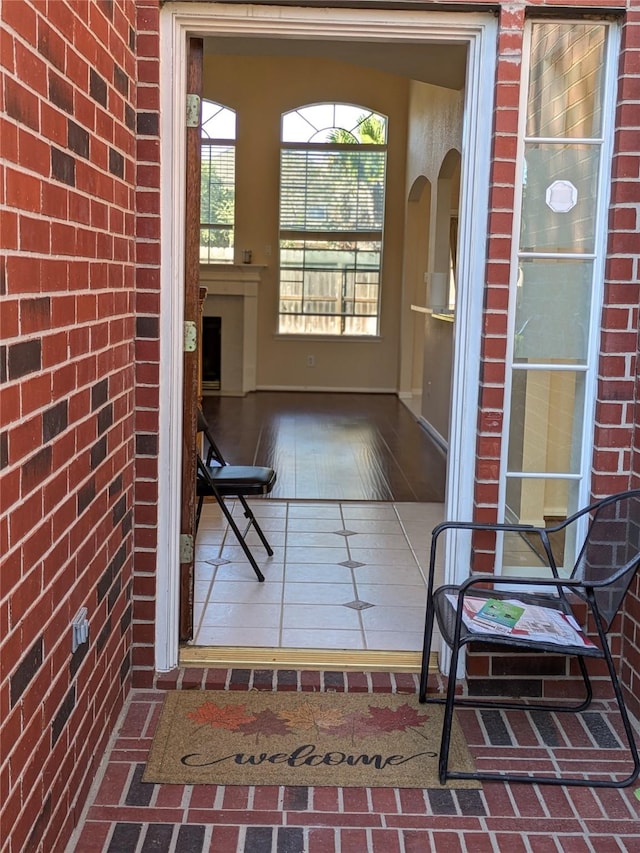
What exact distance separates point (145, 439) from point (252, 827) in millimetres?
1189

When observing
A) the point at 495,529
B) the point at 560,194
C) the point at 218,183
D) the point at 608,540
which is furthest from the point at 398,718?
the point at 218,183

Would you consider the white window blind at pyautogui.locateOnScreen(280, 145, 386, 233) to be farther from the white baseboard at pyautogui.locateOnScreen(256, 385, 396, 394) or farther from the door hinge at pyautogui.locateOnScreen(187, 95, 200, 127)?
the door hinge at pyautogui.locateOnScreen(187, 95, 200, 127)

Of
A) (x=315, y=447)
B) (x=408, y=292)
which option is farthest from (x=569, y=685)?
(x=408, y=292)

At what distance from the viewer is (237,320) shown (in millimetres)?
10703

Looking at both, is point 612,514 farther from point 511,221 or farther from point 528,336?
point 511,221

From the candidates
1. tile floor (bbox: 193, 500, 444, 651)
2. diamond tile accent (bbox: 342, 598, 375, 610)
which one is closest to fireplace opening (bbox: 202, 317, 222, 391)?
tile floor (bbox: 193, 500, 444, 651)

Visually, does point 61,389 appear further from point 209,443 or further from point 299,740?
point 209,443

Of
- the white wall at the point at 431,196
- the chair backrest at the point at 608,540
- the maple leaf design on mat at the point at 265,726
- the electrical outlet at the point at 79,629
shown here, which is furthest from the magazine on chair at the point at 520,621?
the white wall at the point at 431,196

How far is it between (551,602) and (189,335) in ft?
4.58

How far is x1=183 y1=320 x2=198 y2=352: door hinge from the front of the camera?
284 centimetres

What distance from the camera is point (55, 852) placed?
1938mm

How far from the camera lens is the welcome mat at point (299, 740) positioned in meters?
2.38

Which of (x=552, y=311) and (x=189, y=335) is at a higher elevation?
(x=552, y=311)

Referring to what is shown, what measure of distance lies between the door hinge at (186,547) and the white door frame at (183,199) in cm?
5
